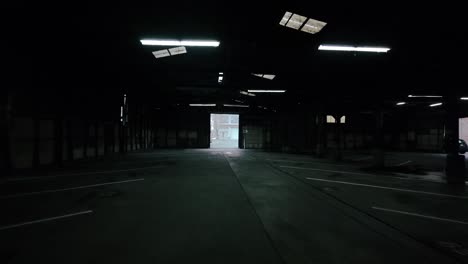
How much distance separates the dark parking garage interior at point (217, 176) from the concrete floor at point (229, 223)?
0.13ft

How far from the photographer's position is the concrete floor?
414 cm

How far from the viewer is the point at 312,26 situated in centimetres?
831

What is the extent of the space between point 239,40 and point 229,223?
6.74 m

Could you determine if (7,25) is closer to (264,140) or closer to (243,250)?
(243,250)

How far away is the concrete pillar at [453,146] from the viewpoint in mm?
11883

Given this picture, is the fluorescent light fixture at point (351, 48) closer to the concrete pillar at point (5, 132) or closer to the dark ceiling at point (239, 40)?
the dark ceiling at point (239, 40)

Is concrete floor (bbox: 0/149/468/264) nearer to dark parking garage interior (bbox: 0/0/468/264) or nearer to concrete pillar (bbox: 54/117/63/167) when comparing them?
dark parking garage interior (bbox: 0/0/468/264)

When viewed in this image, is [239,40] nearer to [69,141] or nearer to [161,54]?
[161,54]

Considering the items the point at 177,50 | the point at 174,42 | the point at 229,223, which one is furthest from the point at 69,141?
the point at 229,223

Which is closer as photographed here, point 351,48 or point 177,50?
point 351,48

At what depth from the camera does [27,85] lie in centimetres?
1216

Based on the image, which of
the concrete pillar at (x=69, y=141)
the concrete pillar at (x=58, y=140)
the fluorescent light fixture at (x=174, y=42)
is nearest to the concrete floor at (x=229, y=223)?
the concrete pillar at (x=58, y=140)

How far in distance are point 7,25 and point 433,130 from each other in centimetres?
4199

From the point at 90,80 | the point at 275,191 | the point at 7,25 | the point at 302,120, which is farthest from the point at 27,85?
the point at 302,120
